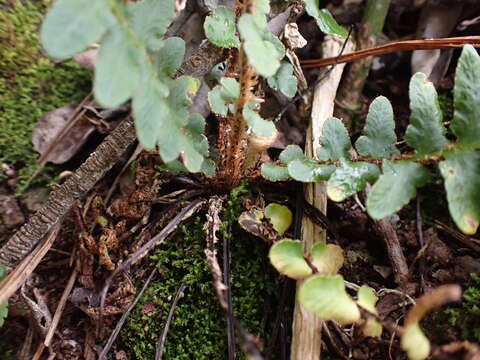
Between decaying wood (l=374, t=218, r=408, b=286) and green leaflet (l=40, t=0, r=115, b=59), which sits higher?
decaying wood (l=374, t=218, r=408, b=286)

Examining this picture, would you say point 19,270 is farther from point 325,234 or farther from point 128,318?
point 325,234

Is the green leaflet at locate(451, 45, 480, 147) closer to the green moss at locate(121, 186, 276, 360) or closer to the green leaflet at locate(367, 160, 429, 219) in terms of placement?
the green leaflet at locate(367, 160, 429, 219)

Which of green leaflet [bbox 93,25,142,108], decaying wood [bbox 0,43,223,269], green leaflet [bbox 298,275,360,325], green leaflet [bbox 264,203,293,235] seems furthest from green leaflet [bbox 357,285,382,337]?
decaying wood [bbox 0,43,223,269]

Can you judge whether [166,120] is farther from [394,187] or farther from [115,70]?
[394,187]

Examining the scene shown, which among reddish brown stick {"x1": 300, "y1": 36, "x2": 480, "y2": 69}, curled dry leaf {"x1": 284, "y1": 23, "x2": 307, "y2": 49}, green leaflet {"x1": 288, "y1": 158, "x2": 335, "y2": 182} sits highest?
reddish brown stick {"x1": 300, "y1": 36, "x2": 480, "y2": 69}

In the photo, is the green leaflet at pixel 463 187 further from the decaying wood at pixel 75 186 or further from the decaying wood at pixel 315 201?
the decaying wood at pixel 75 186

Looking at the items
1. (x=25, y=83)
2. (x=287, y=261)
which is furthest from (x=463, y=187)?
(x=25, y=83)

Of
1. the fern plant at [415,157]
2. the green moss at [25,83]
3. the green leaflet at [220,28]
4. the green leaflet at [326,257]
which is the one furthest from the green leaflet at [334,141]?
the green moss at [25,83]
